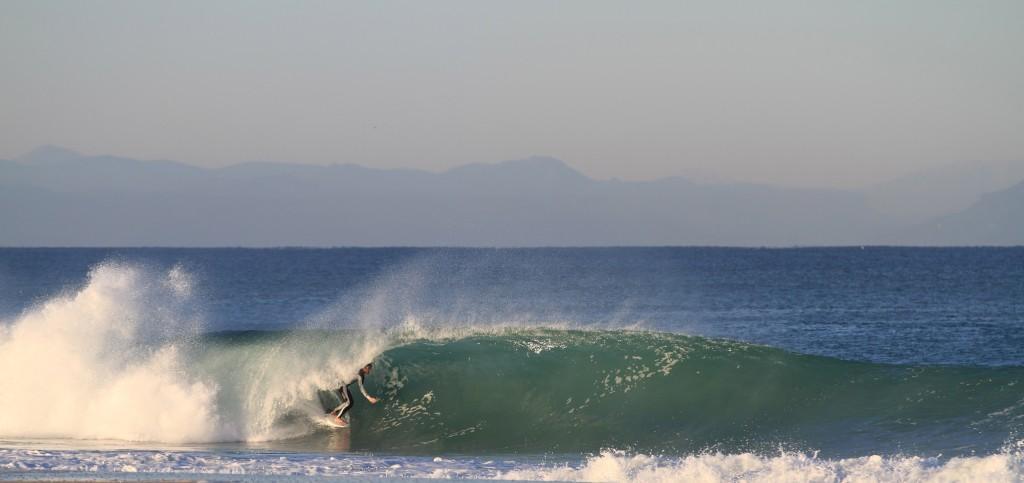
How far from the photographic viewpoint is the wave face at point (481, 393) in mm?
16953

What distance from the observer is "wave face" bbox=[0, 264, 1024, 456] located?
1695cm

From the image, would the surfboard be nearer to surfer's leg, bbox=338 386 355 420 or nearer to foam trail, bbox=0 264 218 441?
surfer's leg, bbox=338 386 355 420

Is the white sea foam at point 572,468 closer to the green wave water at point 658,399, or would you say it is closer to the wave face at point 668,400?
the green wave water at point 658,399

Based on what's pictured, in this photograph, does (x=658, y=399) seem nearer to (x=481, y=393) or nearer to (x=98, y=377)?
(x=481, y=393)

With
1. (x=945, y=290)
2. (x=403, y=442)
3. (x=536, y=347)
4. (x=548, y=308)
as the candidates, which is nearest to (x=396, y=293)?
(x=548, y=308)

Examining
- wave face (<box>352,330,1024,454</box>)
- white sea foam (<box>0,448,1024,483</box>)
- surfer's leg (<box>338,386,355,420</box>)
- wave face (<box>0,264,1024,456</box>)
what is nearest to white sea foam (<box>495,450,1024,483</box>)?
white sea foam (<box>0,448,1024,483</box>)

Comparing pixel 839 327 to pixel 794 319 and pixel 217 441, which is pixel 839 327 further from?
pixel 217 441

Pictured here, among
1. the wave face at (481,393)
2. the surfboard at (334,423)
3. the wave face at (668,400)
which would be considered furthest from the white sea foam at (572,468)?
the surfboard at (334,423)

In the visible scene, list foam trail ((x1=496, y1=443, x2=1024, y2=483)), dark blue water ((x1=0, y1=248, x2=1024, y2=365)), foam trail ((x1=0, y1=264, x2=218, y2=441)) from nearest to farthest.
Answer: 1. foam trail ((x1=496, y1=443, x2=1024, y2=483))
2. foam trail ((x1=0, y1=264, x2=218, y2=441))
3. dark blue water ((x1=0, y1=248, x2=1024, y2=365))

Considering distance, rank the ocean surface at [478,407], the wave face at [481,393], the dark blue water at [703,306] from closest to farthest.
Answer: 1. the ocean surface at [478,407]
2. the wave face at [481,393]
3. the dark blue water at [703,306]

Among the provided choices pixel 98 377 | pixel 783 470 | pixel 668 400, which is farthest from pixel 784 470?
pixel 98 377

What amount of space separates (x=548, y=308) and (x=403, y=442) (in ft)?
121

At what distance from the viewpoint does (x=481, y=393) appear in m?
20.0

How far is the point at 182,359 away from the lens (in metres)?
20.1
